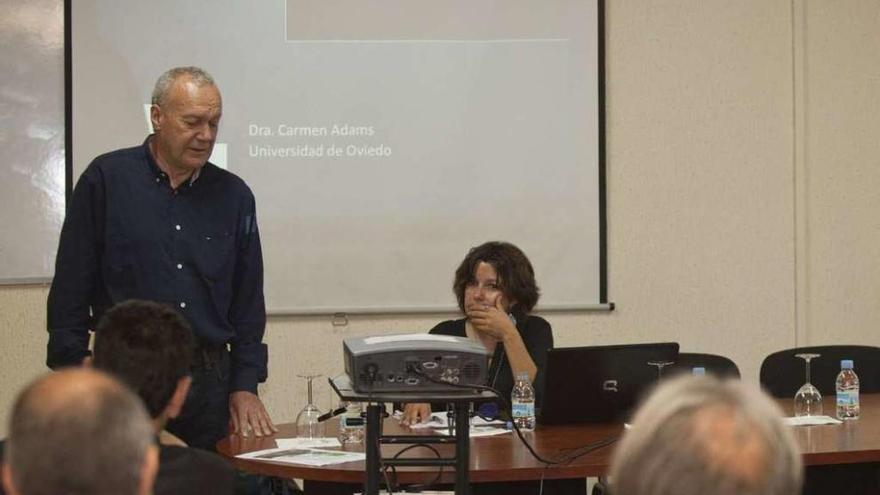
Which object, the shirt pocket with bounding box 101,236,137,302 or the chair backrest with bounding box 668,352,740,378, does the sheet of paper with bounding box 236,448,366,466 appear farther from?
the chair backrest with bounding box 668,352,740,378

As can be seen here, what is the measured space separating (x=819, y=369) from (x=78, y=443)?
384cm

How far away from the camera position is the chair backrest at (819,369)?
15.7ft

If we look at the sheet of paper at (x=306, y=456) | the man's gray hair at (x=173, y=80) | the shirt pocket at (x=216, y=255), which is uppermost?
the man's gray hair at (x=173, y=80)

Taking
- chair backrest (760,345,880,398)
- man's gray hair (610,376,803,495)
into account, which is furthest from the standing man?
man's gray hair (610,376,803,495)

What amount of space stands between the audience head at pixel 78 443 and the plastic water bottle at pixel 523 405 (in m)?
2.51

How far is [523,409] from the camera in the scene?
399cm

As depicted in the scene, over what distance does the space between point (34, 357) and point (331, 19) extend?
1.92 m

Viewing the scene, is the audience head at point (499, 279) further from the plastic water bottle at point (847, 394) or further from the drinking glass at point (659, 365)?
the plastic water bottle at point (847, 394)

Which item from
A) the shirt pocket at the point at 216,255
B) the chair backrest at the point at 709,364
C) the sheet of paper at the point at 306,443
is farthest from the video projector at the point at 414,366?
the chair backrest at the point at 709,364

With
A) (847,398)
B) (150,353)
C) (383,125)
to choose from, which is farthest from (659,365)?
(383,125)

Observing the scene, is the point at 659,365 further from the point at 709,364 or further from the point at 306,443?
the point at 306,443

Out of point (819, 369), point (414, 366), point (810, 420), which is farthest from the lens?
point (819, 369)

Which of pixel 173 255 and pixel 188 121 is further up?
pixel 188 121

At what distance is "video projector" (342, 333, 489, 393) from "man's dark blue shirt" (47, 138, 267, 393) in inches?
36.3
